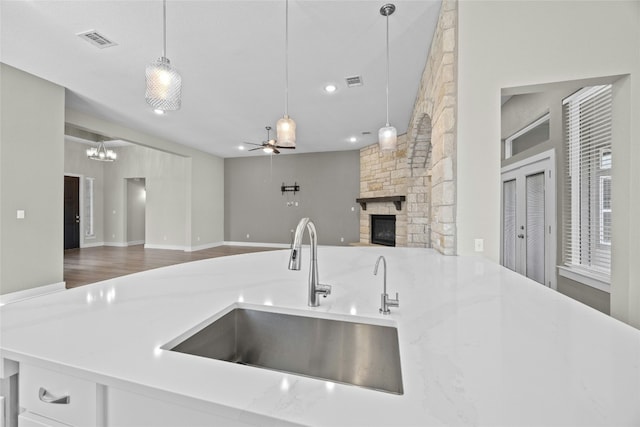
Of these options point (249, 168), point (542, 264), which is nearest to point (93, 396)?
point (542, 264)

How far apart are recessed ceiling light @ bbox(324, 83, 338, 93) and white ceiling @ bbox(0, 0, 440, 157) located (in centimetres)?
7

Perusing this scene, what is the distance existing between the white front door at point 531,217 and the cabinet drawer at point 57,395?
422cm

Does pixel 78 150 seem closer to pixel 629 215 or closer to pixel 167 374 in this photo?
pixel 167 374

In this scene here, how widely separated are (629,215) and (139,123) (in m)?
6.66

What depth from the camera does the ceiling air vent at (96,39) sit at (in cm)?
264

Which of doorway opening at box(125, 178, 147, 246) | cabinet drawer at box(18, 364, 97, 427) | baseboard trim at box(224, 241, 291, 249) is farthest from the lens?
doorway opening at box(125, 178, 147, 246)

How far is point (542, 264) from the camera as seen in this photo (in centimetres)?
363

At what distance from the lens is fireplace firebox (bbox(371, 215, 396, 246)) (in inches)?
257

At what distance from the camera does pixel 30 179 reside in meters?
3.54

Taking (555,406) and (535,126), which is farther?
(535,126)

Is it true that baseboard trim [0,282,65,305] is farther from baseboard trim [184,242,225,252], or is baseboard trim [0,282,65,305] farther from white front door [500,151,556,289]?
white front door [500,151,556,289]

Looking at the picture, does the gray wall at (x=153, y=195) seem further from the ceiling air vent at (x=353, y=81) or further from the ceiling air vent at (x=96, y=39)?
the ceiling air vent at (x=353, y=81)

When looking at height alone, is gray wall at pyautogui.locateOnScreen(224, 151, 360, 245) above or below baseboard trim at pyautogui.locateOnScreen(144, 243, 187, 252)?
above

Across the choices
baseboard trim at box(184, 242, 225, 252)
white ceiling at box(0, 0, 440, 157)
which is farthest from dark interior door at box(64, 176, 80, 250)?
white ceiling at box(0, 0, 440, 157)
